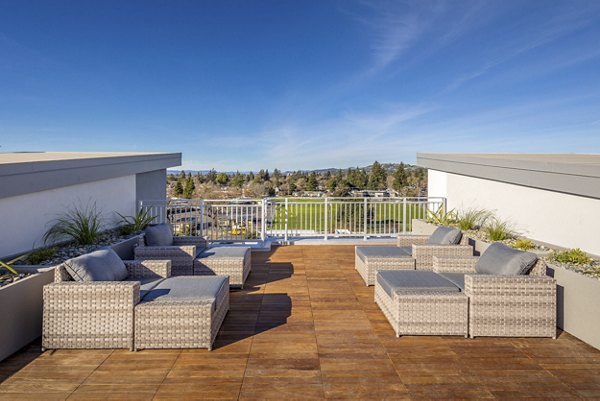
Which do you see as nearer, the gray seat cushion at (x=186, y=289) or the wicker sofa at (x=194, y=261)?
the gray seat cushion at (x=186, y=289)

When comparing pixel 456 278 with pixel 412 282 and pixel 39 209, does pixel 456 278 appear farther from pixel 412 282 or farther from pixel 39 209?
pixel 39 209

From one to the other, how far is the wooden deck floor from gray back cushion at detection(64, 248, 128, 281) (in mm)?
644

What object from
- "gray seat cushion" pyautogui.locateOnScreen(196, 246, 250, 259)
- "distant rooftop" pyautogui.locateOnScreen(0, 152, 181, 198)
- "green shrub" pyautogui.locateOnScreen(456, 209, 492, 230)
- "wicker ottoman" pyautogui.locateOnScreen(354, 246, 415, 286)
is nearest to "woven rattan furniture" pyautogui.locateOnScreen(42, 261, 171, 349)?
"distant rooftop" pyautogui.locateOnScreen(0, 152, 181, 198)

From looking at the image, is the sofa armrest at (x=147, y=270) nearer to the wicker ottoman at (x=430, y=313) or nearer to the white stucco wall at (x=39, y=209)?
the white stucco wall at (x=39, y=209)

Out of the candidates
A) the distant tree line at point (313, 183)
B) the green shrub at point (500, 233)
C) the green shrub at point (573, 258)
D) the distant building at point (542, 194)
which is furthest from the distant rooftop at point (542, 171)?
the distant tree line at point (313, 183)

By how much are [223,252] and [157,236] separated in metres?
1.01

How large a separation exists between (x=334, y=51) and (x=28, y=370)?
37.1 feet

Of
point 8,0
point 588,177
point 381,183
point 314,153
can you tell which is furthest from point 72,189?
point 381,183

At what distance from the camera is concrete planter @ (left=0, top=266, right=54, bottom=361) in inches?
105

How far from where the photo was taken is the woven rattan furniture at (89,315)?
9.35ft

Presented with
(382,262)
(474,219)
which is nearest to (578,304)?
(382,262)

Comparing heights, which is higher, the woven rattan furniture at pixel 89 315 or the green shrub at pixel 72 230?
the green shrub at pixel 72 230

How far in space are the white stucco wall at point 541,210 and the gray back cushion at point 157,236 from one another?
579 cm

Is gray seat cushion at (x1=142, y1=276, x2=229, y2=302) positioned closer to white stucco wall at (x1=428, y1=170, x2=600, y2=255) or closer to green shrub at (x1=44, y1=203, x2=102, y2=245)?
green shrub at (x1=44, y1=203, x2=102, y2=245)
